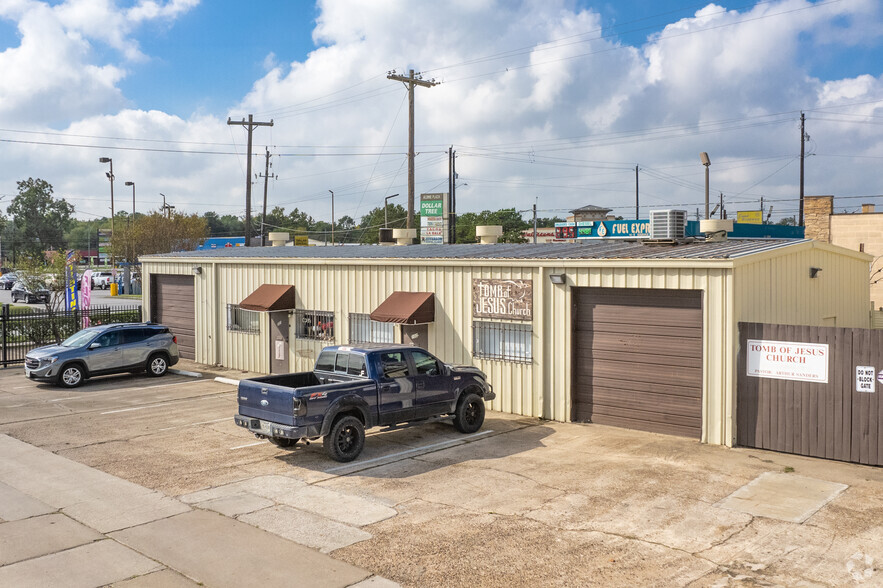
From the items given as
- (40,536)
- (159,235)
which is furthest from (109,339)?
(159,235)

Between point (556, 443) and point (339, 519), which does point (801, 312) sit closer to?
point (556, 443)

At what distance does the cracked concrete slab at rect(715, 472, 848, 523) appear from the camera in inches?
393

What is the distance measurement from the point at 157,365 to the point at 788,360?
1724 cm

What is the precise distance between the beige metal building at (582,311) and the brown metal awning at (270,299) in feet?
0.16

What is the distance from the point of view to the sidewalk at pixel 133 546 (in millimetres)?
8047

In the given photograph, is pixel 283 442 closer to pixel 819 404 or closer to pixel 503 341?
pixel 503 341

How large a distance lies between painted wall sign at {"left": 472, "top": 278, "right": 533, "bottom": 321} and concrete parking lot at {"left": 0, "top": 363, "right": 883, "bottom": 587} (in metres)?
2.41

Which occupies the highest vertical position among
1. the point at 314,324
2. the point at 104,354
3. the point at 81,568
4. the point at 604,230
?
the point at 604,230

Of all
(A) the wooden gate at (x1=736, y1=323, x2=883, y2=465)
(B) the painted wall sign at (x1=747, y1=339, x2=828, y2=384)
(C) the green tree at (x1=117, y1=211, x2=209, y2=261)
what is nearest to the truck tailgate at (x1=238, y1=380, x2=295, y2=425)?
(A) the wooden gate at (x1=736, y1=323, x2=883, y2=465)

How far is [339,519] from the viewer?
32.4 feet

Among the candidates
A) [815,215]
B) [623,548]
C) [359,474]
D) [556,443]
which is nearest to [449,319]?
[556,443]

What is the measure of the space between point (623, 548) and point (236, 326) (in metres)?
17.9

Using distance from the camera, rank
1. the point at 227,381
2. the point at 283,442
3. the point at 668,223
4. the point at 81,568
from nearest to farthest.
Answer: the point at 81,568
the point at 283,442
the point at 668,223
the point at 227,381

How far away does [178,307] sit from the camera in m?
27.1
